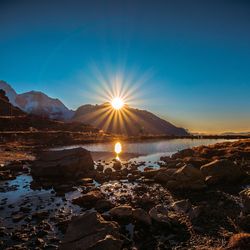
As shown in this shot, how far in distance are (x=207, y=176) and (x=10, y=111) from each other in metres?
161

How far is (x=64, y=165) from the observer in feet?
92.3

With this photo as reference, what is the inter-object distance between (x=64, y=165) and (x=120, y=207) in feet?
45.3

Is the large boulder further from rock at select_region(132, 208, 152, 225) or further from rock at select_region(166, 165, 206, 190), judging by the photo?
rock at select_region(132, 208, 152, 225)

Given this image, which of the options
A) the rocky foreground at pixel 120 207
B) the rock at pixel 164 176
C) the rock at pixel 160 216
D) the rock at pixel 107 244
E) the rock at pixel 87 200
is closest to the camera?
the rock at pixel 107 244

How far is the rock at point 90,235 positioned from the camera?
10.5m

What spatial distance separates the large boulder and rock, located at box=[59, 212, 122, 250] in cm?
1581

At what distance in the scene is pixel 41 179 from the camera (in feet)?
87.9

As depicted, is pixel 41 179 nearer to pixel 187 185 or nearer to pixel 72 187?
pixel 72 187

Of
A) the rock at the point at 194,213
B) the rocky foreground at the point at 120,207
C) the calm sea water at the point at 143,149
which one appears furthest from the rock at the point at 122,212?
the calm sea water at the point at 143,149

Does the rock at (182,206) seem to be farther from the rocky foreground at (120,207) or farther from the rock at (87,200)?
the rock at (87,200)

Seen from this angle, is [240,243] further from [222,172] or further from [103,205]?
[222,172]

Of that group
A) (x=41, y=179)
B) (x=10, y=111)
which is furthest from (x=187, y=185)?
(x=10, y=111)

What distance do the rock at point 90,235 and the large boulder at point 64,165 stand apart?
51.9ft

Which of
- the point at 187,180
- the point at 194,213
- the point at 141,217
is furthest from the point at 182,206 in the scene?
the point at 187,180
